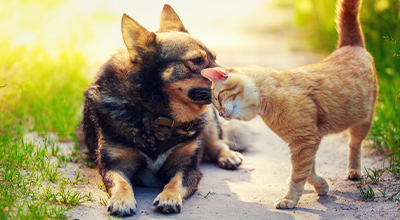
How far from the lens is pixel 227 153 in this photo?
4527mm

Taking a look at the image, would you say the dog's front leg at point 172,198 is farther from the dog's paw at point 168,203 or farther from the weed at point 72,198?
the weed at point 72,198

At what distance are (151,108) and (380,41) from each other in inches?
188

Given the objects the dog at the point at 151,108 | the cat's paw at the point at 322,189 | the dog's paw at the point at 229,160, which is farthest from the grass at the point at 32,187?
the cat's paw at the point at 322,189

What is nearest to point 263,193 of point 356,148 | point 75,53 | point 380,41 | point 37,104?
point 356,148

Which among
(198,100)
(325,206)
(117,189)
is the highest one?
(198,100)

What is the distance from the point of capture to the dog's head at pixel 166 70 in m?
3.43

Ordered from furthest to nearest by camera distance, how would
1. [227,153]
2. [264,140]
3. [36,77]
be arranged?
1. [36,77]
2. [264,140]
3. [227,153]

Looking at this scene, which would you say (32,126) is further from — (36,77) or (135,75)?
(135,75)

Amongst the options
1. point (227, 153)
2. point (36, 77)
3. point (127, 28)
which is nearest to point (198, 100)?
point (127, 28)

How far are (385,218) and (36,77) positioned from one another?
5482 mm

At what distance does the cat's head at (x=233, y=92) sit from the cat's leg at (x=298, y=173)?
50cm

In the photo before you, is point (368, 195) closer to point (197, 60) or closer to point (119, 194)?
point (197, 60)

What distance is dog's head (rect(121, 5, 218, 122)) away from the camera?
11.3 feet

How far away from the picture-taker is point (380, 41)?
6.41 meters
